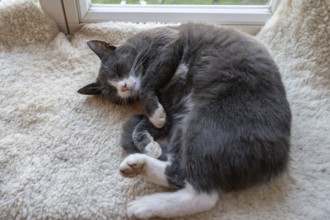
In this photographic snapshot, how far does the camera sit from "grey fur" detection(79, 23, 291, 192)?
0.98 meters

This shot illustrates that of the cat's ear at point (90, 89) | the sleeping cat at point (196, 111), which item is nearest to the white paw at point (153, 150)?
the sleeping cat at point (196, 111)

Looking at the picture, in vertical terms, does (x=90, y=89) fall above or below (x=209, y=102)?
below

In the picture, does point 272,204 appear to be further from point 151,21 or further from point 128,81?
point 151,21

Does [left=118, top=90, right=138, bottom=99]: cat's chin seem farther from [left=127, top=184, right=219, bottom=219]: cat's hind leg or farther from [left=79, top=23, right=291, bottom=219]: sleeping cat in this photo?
[left=127, top=184, right=219, bottom=219]: cat's hind leg

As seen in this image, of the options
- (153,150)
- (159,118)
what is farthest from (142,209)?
(159,118)

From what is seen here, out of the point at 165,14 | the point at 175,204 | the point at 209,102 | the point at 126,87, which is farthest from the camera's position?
the point at 165,14

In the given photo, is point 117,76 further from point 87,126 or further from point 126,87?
point 87,126

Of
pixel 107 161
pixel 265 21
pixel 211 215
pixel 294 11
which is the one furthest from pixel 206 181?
pixel 265 21

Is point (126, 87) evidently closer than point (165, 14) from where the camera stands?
Yes

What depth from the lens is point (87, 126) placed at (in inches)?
49.8

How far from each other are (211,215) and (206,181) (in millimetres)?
108

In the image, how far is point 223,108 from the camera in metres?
1.05

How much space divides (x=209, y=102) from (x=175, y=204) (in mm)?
333

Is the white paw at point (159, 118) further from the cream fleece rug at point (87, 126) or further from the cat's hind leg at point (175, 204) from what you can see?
the cat's hind leg at point (175, 204)
